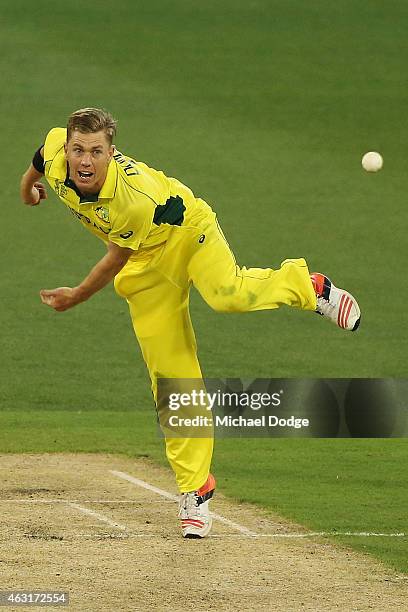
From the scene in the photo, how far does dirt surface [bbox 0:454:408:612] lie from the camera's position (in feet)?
20.7

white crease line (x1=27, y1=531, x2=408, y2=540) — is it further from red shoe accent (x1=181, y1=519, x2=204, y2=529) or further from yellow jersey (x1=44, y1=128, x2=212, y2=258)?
yellow jersey (x1=44, y1=128, x2=212, y2=258)

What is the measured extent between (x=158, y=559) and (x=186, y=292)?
4.61 ft

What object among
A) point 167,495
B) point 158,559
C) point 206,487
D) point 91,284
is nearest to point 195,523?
point 206,487

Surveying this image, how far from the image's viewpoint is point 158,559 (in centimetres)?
698

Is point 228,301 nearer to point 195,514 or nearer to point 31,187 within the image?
point 195,514

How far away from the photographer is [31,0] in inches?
1061

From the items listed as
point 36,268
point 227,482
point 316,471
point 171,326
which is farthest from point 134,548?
point 36,268

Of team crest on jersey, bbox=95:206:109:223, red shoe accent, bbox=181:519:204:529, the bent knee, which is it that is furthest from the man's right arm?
red shoe accent, bbox=181:519:204:529

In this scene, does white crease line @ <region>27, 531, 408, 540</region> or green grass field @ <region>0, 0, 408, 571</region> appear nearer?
white crease line @ <region>27, 531, 408, 540</region>

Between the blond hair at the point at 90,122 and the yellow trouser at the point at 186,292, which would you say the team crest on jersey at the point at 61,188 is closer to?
the blond hair at the point at 90,122

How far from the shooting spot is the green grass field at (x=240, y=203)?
33.5 ft

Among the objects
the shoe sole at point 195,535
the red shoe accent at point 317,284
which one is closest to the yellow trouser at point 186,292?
the red shoe accent at point 317,284

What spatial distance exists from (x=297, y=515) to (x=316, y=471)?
1396 millimetres

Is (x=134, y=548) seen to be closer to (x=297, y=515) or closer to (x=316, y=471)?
(x=297, y=515)
